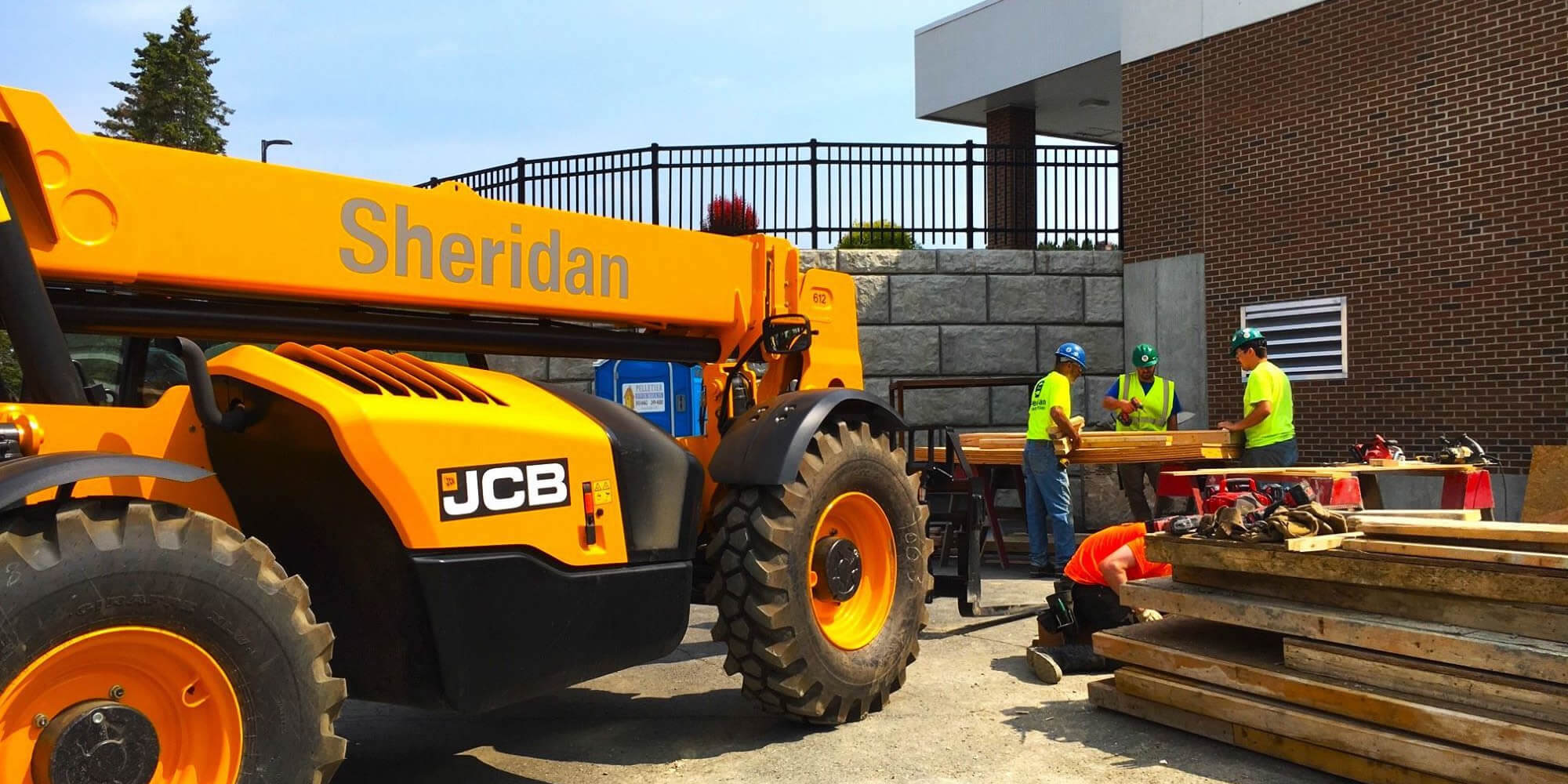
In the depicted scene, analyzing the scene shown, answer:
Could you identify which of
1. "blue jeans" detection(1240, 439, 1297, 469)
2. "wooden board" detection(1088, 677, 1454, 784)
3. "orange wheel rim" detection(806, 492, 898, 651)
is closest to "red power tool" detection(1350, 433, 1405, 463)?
"blue jeans" detection(1240, 439, 1297, 469)

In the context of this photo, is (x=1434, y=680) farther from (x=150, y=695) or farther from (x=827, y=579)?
(x=150, y=695)

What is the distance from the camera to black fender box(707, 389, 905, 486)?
17.7 ft

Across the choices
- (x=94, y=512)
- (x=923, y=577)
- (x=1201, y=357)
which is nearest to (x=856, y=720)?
(x=923, y=577)

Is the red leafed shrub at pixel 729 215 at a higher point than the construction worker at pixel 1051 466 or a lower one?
higher

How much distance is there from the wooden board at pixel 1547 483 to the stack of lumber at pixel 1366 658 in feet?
16.7

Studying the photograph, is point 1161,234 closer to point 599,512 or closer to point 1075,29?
point 1075,29

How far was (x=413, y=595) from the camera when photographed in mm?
3932

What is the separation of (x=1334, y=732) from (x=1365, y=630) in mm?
426

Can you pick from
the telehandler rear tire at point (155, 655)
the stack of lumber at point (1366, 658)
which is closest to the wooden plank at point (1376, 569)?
the stack of lumber at point (1366, 658)

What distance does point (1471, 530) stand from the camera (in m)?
4.95

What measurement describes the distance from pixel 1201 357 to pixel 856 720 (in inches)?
374

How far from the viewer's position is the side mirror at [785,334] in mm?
6324

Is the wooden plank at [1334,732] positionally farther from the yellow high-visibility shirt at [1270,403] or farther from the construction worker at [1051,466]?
the yellow high-visibility shirt at [1270,403]

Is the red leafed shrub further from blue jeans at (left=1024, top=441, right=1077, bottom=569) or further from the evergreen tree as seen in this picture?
the evergreen tree
